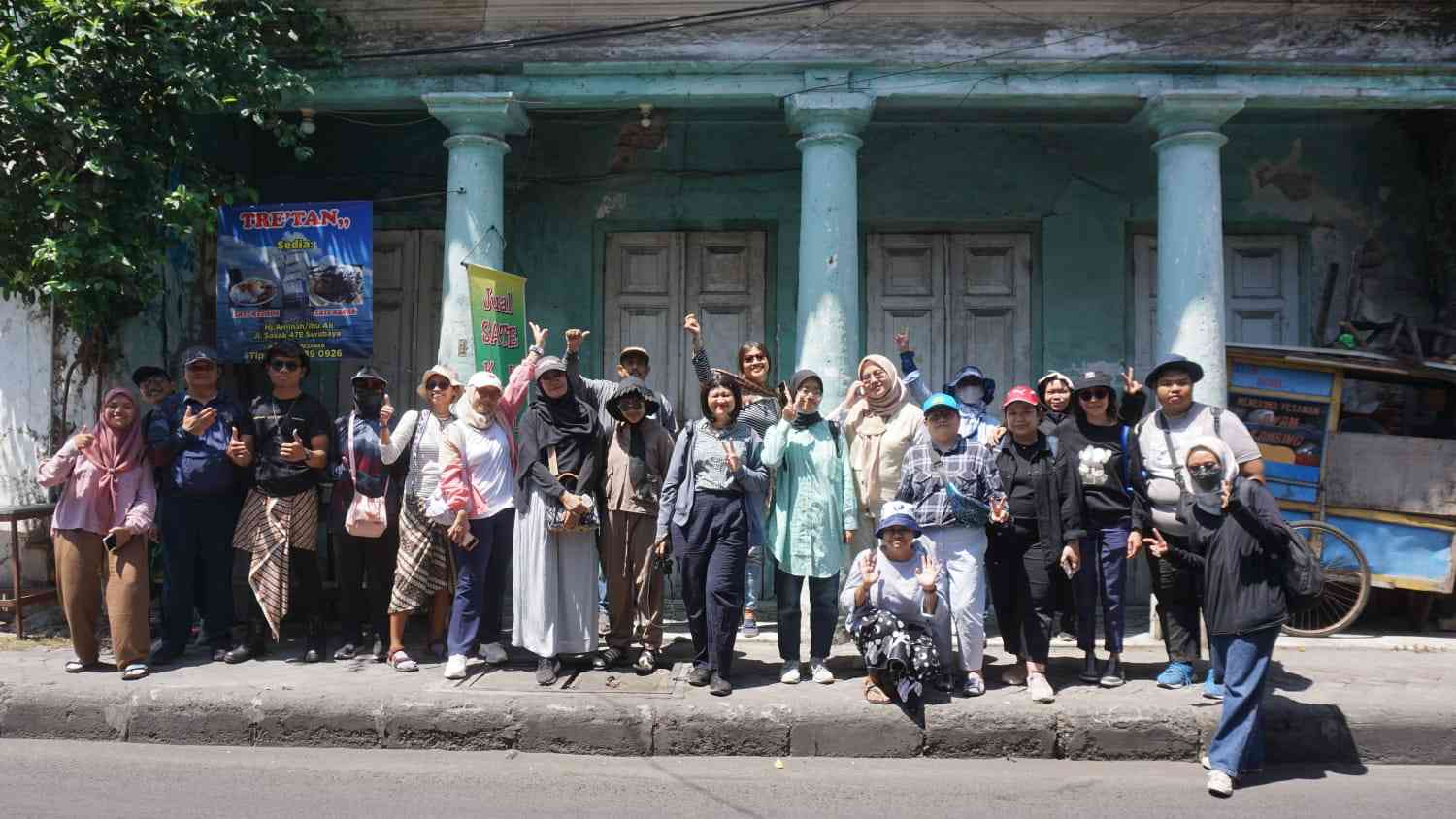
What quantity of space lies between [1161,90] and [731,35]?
2.88 m

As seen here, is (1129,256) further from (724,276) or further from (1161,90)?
(724,276)

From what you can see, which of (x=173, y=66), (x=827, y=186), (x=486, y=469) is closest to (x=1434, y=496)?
(x=827, y=186)

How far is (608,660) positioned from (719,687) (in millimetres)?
806

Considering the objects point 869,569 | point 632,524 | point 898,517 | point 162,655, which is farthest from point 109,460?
point 898,517

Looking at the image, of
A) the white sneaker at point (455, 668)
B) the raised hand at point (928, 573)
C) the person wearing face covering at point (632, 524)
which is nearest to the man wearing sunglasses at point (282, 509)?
the white sneaker at point (455, 668)

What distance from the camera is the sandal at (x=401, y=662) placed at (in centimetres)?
595

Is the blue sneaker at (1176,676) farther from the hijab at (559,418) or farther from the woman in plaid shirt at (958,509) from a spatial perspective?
the hijab at (559,418)

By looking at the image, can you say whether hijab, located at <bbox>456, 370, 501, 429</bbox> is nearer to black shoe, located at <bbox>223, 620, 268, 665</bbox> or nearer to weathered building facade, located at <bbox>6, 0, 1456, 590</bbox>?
weathered building facade, located at <bbox>6, 0, 1456, 590</bbox>

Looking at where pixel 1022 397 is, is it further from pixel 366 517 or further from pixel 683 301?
pixel 683 301

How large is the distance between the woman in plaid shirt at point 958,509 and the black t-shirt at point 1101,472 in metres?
0.45

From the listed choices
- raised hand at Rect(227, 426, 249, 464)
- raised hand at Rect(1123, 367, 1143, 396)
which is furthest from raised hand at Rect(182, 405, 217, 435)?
raised hand at Rect(1123, 367, 1143, 396)

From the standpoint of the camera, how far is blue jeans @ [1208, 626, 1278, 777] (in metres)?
4.68

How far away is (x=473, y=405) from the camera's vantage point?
19.9 ft

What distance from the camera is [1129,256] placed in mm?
8656
